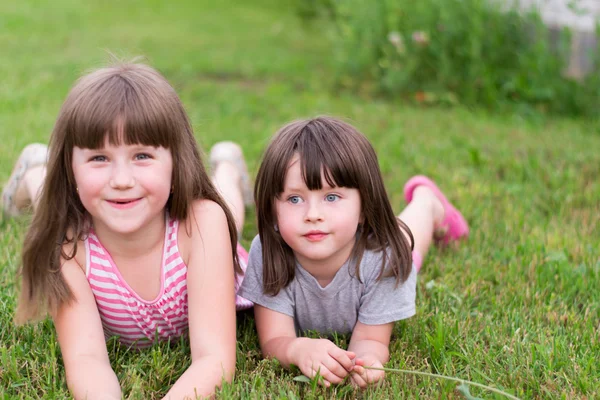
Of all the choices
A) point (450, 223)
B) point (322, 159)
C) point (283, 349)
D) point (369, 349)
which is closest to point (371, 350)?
point (369, 349)

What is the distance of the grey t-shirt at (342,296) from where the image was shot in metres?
2.45

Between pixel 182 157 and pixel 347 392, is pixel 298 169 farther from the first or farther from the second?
pixel 347 392

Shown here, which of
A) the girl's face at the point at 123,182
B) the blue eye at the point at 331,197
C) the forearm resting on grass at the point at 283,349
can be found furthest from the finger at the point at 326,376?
the girl's face at the point at 123,182

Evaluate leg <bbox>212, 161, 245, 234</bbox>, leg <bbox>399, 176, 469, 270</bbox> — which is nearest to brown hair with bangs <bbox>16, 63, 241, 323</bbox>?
leg <bbox>212, 161, 245, 234</bbox>

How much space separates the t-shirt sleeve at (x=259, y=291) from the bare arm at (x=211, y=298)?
160mm

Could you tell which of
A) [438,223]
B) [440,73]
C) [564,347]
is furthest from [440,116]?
[564,347]

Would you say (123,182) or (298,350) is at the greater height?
(123,182)

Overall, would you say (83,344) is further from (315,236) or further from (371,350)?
(371,350)

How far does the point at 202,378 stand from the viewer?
7.01 feet

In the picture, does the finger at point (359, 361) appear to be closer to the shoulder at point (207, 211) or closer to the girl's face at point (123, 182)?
the shoulder at point (207, 211)

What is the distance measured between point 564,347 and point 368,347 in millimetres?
652

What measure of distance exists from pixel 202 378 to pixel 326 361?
38 cm

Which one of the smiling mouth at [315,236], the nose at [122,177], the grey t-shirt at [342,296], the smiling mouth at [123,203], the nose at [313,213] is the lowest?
the grey t-shirt at [342,296]

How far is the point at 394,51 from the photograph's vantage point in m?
6.33
